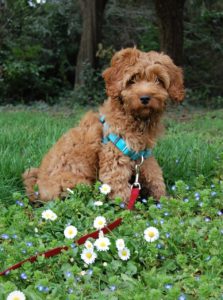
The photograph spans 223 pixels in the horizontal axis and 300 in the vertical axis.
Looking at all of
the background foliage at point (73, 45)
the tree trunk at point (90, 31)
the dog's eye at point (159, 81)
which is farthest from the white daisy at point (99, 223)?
the tree trunk at point (90, 31)

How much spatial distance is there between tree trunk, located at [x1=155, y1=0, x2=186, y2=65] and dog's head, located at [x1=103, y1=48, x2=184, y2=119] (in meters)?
9.06

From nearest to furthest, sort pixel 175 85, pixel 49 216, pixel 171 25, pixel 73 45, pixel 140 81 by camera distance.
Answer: pixel 49 216 → pixel 140 81 → pixel 175 85 → pixel 171 25 → pixel 73 45

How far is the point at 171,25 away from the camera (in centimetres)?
1308

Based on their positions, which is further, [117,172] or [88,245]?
[117,172]

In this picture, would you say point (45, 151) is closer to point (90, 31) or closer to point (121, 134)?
point (121, 134)

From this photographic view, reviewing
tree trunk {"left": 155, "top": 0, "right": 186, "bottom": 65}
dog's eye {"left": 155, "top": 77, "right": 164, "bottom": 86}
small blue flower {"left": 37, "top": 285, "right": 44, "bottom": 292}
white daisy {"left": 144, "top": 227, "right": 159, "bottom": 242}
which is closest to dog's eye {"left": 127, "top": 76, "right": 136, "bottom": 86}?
dog's eye {"left": 155, "top": 77, "right": 164, "bottom": 86}

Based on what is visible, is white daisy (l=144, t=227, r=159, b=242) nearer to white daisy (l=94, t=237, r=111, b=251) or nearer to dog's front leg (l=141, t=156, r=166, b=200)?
white daisy (l=94, t=237, r=111, b=251)

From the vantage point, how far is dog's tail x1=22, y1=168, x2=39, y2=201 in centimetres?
465

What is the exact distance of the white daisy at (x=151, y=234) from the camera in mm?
3297

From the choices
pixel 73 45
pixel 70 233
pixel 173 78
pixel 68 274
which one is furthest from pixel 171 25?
pixel 68 274

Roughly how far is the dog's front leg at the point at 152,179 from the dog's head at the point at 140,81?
1.72ft

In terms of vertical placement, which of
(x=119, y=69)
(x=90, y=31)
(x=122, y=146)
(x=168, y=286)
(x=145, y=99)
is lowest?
(x=168, y=286)

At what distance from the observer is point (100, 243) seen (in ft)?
10.7

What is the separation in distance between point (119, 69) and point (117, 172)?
2.82ft
